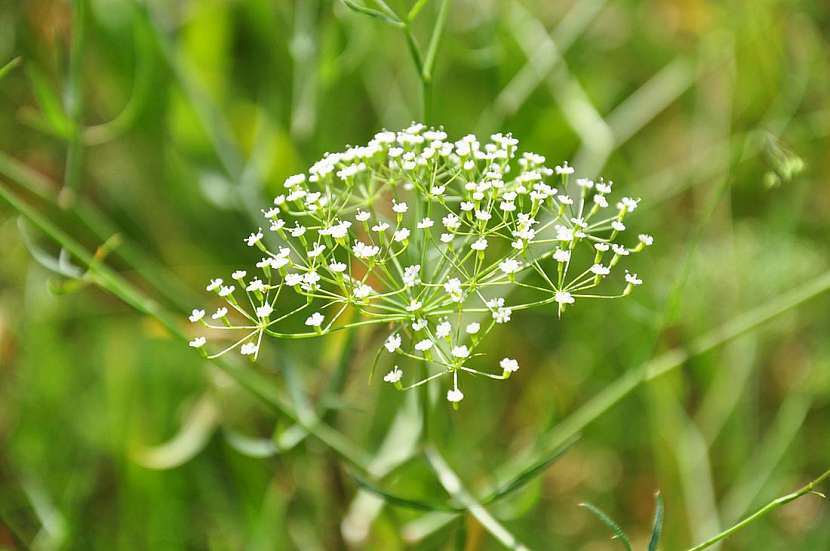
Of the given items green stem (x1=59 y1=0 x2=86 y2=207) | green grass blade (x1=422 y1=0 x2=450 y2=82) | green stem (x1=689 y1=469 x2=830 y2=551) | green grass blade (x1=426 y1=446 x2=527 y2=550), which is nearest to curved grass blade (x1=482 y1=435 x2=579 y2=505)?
green grass blade (x1=426 y1=446 x2=527 y2=550)

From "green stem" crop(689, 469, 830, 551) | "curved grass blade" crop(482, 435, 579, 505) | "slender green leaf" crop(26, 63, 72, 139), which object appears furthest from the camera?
"slender green leaf" crop(26, 63, 72, 139)

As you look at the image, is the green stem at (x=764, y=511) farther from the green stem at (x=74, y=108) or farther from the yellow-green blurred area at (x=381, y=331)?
the green stem at (x=74, y=108)

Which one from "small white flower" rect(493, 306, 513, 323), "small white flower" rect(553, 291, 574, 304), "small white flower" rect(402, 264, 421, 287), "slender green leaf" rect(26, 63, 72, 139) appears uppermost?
"slender green leaf" rect(26, 63, 72, 139)

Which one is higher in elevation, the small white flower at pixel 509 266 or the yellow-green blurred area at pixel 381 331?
the yellow-green blurred area at pixel 381 331

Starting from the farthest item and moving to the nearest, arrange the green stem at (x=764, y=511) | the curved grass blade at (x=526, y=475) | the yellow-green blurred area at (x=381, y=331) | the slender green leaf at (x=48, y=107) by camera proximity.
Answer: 1. the yellow-green blurred area at (x=381, y=331)
2. the slender green leaf at (x=48, y=107)
3. the curved grass blade at (x=526, y=475)
4. the green stem at (x=764, y=511)

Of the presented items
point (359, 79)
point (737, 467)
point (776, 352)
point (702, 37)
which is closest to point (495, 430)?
point (737, 467)

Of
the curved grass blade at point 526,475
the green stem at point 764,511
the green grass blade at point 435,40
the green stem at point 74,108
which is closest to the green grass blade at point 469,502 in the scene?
the curved grass blade at point 526,475

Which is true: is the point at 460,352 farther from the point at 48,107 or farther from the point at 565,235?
the point at 48,107

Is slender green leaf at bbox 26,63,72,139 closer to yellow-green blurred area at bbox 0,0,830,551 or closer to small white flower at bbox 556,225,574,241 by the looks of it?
yellow-green blurred area at bbox 0,0,830,551

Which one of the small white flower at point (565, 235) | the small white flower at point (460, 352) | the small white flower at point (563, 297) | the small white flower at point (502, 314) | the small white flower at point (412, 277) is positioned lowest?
the small white flower at point (460, 352)
